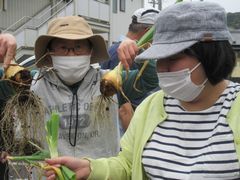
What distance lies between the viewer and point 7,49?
8.25 ft

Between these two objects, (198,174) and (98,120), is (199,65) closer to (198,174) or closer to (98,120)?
(198,174)

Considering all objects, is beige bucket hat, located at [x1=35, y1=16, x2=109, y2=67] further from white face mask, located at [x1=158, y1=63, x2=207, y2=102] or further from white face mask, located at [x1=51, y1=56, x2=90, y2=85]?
white face mask, located at [x1=158, y1=63, x2=207, y2=102]

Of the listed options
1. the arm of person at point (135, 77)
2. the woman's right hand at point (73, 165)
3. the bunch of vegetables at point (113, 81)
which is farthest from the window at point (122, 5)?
the woman's right hand at point (73, 165)

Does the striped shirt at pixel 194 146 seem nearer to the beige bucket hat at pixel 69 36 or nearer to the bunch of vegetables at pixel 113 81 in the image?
the bunch of vegetables at pixel 113 81

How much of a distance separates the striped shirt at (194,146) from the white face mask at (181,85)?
3.0 inches

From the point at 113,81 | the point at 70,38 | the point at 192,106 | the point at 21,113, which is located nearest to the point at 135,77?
the point at 113,81

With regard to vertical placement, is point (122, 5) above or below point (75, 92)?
below

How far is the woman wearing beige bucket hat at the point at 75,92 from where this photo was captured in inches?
105

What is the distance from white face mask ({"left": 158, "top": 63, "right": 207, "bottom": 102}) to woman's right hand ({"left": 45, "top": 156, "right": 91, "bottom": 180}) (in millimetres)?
465

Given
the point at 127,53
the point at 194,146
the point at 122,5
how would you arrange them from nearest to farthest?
the point at 194,146, the point at 127,53, the point at 122,5

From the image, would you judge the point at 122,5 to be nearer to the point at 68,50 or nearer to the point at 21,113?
the point at 68,50

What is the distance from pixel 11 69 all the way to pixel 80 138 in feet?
1.72

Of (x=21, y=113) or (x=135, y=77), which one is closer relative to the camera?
(x=21, y=113)

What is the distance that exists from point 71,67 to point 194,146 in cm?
98
